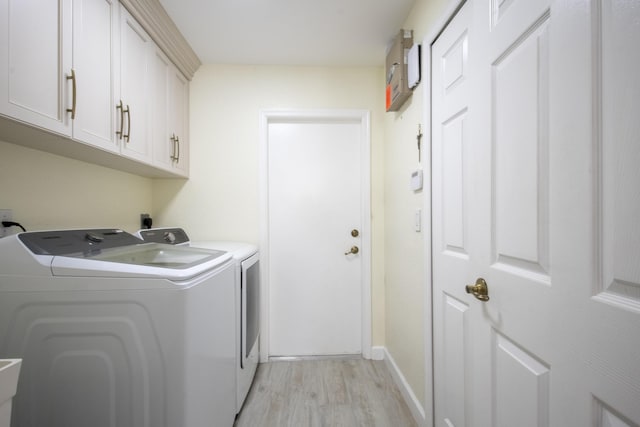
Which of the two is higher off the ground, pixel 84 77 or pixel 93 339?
pixel 84 77

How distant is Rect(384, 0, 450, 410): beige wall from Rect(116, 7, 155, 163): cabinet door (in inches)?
62.0

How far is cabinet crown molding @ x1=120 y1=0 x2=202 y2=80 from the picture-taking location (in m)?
1.38

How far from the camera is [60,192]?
4.28 feet

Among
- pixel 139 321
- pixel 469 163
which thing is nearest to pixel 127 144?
pixel 139 321

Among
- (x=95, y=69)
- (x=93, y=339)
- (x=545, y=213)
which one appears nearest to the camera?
(x=545, y=213)

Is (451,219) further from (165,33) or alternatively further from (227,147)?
(165,33)

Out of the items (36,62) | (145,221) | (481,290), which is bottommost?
(481,290)

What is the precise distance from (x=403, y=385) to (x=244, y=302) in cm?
116

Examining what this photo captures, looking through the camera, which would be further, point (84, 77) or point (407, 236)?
point (407, 236)

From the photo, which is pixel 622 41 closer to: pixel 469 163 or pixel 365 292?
pixel 469 163

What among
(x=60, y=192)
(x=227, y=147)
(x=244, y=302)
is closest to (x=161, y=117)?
(x=227, y=147)

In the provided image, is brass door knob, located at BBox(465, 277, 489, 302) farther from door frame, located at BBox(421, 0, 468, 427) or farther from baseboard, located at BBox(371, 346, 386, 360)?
baseboard, located at BBox(371, 346, 386, 360)

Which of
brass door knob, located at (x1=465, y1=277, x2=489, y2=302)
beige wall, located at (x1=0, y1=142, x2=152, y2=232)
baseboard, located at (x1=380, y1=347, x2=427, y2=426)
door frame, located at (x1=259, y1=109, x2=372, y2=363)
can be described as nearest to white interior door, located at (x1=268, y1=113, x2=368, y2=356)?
door frame, located at (x1=259, y1=109, x2=372, y2=363)

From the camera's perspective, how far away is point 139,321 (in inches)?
33.9
